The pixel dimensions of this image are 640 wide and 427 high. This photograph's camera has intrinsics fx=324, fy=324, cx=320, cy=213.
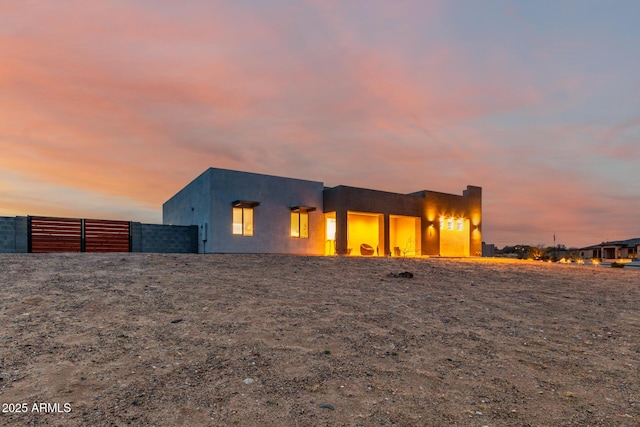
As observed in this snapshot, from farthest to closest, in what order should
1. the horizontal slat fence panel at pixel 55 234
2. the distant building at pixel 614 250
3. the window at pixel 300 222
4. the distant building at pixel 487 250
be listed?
the distant building at pixel 614 250 → the distant building at pixel 487 250 → the window at pixel 300 222 → the horizontal slat fence panel at pixel 55 234

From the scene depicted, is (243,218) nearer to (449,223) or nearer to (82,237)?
(82,237)

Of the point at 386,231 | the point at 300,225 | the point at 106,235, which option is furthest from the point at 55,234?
the point at 386,231

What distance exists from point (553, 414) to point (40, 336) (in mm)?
5259

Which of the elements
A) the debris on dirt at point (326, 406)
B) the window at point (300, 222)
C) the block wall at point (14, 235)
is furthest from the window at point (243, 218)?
the debris on dirt at point (326, 406)

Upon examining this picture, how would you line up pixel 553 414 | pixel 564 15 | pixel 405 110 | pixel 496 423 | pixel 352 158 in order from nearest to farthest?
pixel 496 423, pixel 553 414, pixel 564 15, pixel 405 110, pixel 352 158

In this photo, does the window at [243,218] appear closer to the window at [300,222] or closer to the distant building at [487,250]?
the window at [300,222]

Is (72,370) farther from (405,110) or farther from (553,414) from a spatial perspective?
(405,110)

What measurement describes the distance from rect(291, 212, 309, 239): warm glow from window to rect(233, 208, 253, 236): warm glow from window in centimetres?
223

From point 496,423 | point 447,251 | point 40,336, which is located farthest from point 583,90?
point 40,336

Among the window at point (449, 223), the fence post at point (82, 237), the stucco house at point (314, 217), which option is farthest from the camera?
the window at point (449, 223)

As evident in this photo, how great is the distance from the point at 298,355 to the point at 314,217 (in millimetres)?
13846

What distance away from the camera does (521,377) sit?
10.9 feet

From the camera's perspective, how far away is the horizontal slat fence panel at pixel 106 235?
14781mm

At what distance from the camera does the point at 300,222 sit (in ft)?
55.8
